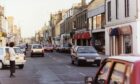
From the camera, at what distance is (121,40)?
4919cm

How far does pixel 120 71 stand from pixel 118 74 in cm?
9

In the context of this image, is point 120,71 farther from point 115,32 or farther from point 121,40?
point 115,32

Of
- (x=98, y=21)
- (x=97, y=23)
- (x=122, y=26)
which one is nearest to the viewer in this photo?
(x=122, y=26)

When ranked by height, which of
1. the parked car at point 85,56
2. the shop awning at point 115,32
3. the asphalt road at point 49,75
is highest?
the shop awning at point 115,32

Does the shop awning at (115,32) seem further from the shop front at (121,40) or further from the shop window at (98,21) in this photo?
the shop window at (98,21)

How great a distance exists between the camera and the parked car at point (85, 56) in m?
33.9

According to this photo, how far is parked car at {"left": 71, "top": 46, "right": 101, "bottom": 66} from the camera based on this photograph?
33.9 metres

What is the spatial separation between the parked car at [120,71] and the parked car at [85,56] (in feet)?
86.1

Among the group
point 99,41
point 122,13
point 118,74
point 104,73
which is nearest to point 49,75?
point 104,73

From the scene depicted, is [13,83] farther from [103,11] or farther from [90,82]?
[103,11]

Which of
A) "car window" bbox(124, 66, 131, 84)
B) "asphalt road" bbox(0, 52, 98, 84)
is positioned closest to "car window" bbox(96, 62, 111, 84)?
"car window" bbox(124, 66, 131, 84)

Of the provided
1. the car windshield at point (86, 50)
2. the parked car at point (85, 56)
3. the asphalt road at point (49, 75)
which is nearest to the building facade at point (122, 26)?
the car windshield at point (86, 50)

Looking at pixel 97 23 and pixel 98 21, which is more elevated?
pixel 98 21

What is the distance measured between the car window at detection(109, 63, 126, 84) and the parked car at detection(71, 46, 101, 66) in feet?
89.4
